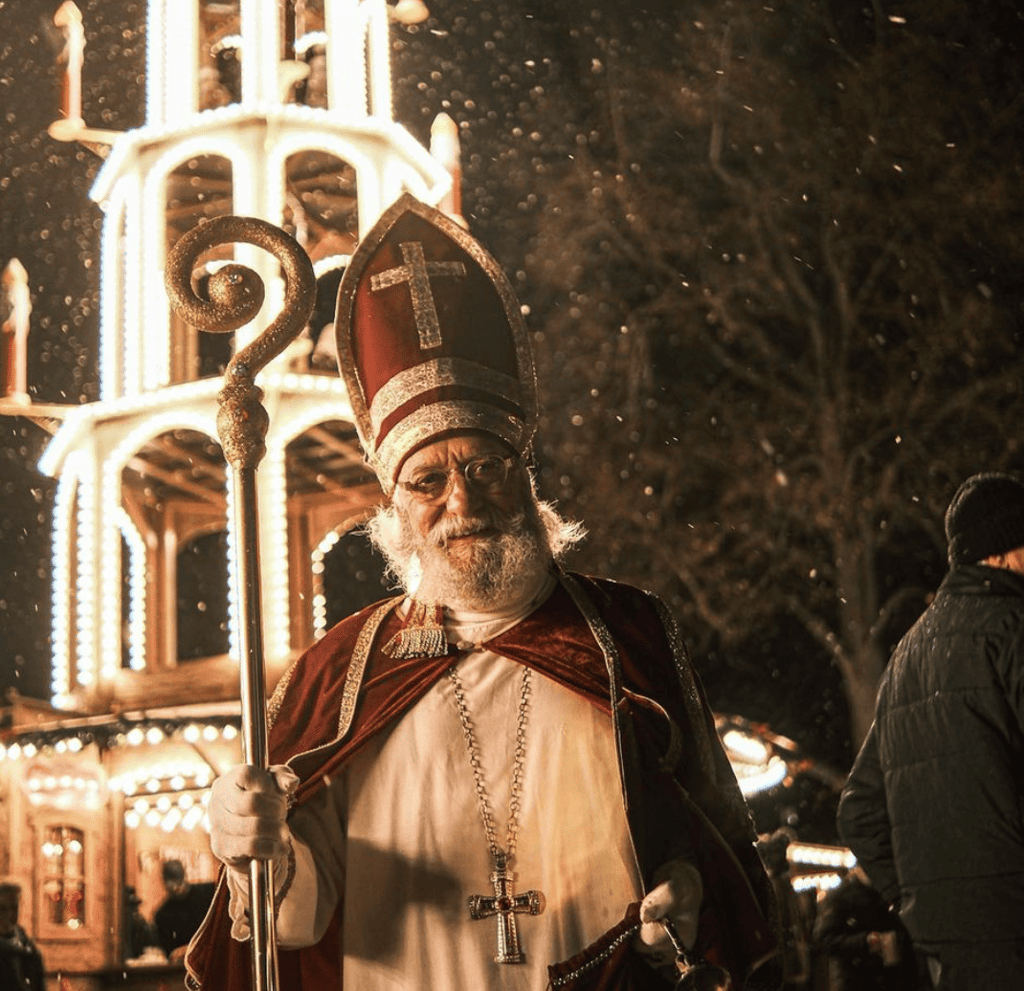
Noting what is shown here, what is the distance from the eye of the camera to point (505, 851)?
3.55 meters

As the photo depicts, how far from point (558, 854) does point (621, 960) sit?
27 cm

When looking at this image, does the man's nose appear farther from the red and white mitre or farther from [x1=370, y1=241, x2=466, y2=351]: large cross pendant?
[x1=370, y1=241, x2=466, y2=351]: large cross pendant

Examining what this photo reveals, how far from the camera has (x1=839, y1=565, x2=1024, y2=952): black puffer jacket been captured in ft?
12.7

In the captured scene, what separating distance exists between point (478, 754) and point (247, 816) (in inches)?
26.3

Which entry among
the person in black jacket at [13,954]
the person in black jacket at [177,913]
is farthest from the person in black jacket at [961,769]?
the person in black jacket at [177,913]

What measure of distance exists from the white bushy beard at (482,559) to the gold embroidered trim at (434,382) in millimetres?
238

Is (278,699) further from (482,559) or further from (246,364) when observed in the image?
(246,364)

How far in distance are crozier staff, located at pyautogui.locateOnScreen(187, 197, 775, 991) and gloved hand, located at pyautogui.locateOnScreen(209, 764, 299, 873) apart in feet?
0.52

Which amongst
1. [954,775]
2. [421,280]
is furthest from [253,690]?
[954,775]

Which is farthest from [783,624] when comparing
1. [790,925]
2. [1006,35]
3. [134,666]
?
[790,925]

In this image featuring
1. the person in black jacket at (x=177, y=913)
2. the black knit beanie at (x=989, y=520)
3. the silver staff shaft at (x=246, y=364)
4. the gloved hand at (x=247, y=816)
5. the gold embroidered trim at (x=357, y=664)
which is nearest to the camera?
the gloved hand at (x=247, y=816)

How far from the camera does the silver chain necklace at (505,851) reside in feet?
11.4

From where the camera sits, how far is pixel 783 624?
54.7ft

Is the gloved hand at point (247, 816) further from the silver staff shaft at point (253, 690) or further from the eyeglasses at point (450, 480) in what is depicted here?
the eyeglasses at point (450, 480)
